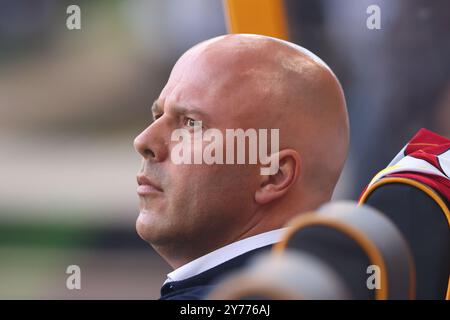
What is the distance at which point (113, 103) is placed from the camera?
2.40m

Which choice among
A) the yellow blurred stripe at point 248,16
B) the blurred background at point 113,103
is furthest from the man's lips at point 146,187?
the blurred background at point 113,103

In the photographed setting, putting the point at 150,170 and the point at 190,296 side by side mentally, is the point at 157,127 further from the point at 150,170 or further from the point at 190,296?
the point at 190,296

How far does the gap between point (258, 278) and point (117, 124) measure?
1991 mm

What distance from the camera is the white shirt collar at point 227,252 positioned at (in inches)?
39.7

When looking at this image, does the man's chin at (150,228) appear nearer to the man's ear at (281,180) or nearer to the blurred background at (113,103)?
the man's ear at (281,180)

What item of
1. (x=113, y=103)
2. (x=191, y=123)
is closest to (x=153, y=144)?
(x=191, y=123)

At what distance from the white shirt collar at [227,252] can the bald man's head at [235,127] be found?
0.02 metres

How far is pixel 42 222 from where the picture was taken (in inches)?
100

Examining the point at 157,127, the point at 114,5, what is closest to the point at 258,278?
the point at 157,127

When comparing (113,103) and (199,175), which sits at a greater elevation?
(113,103)

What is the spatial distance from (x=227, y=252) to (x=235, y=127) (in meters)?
0.16

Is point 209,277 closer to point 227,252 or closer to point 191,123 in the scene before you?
point 227,252

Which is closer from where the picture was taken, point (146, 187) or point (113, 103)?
point (146, 187)

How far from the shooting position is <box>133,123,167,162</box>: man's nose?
1008 mm
